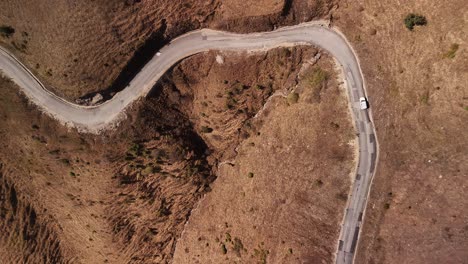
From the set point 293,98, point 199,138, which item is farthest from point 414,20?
point 199,138

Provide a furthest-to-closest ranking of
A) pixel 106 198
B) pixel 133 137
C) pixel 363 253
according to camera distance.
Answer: pixel 106 198
pixel 133 137
pixel 363 253

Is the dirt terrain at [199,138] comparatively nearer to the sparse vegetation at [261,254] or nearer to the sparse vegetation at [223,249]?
the sparse vegetation at [261,254]

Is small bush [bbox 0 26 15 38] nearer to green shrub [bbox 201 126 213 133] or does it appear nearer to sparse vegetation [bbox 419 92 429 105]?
green shrub [bbox 201 126 213 133]

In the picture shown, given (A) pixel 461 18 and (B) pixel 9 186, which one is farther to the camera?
(B) pixel 9 186

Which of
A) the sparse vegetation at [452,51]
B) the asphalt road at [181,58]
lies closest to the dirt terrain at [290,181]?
the asphalt road at [181,58]

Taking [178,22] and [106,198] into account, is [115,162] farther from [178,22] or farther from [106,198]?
Result: [178,22]

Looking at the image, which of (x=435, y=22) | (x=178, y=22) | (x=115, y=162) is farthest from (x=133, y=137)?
(x=435, y=22)

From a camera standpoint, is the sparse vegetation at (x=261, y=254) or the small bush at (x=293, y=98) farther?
the sparse vegetation at (x=261, y=254)
